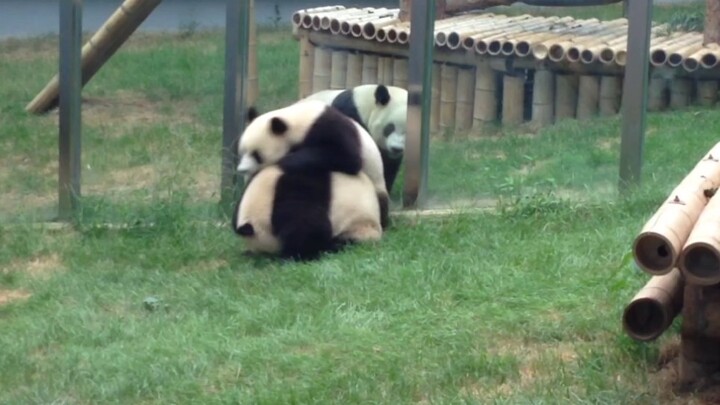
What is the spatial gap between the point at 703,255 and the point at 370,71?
4.55 meters

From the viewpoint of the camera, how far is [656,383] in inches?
149

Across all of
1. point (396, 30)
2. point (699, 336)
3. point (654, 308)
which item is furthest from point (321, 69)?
point (699, 336)

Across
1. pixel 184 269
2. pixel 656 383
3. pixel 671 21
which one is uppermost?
pixel 671 21

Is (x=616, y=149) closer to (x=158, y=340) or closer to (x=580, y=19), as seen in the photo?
(x=580, y=19)

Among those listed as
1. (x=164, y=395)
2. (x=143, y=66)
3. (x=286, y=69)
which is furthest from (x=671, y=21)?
(x=164, y=395)

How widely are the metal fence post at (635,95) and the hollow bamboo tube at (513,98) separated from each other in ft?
2.02

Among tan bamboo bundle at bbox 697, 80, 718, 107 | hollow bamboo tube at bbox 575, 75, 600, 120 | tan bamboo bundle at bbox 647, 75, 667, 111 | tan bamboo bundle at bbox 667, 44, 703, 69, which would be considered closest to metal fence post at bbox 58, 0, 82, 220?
hollow bamboo tube at bbox 575, 75, 600, 120

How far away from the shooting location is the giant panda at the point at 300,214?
6.14 meters

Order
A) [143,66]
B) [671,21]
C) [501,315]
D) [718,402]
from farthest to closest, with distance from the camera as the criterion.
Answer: [143,66]
[671,21]
[501,315]
[718,402]

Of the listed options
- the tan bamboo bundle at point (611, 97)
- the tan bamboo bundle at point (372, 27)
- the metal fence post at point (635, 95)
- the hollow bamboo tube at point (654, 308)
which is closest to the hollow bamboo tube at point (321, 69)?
the tan bamboo bundle at point (372, 27)

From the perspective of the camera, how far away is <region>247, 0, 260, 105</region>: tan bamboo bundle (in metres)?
7.25

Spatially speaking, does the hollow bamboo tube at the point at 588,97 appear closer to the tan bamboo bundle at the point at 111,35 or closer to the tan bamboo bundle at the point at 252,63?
the tan bamboo bundle at the point at 252,63

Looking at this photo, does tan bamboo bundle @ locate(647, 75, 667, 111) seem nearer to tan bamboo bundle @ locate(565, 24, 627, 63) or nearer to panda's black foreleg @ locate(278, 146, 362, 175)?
tan bamboo bundle @ locate(565, 24, 627, 63)

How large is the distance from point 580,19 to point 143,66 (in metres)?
3.20
